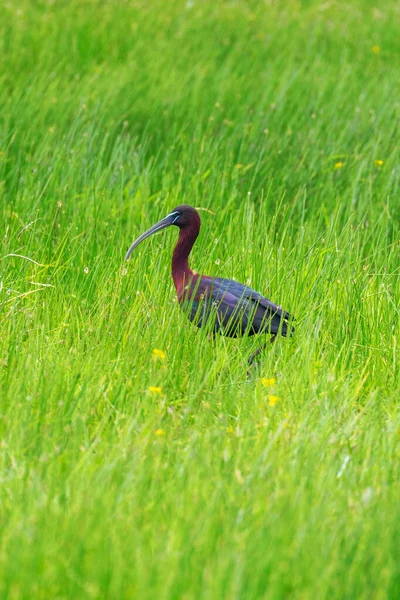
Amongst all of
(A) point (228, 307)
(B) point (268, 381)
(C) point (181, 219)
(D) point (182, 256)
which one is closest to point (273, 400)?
(B) point (268, 381)

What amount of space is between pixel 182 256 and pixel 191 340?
580 millimetres

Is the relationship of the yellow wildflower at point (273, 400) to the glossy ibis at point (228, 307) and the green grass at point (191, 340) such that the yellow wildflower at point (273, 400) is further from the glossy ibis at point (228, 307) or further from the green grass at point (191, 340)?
the glossy ibis at point (228, 307)

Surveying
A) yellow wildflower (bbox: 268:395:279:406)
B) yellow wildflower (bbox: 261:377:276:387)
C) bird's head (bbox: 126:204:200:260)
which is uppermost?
bird's head (bbox: 126:204:200:260)

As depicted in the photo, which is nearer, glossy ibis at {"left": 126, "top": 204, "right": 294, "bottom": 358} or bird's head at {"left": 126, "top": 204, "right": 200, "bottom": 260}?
glossy ibis at {"left": 126, "top": 204, "right": 294, "bottom": 358}

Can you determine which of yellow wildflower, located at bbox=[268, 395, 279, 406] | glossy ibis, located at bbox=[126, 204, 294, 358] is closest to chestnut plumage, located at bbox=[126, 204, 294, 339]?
glossy ibis, located at bbox=[126, 204, 294, 358]

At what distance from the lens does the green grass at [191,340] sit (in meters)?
2.33

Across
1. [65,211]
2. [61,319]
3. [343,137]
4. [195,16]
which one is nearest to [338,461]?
[61,319]

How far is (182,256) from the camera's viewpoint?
14.1 ft

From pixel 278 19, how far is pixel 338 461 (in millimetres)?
8243

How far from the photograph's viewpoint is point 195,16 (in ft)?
32.2

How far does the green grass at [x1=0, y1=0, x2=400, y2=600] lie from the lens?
233cm

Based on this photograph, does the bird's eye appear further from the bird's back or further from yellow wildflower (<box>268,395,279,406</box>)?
yellow wildflower (<box>268,395,279,406</box>)

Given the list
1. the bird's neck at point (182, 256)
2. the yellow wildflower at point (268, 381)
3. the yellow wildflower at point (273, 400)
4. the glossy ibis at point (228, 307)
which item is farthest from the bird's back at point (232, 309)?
the yellow wildflower at point (273, 400)

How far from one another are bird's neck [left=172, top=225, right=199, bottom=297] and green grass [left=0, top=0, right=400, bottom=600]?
0.33 feet
